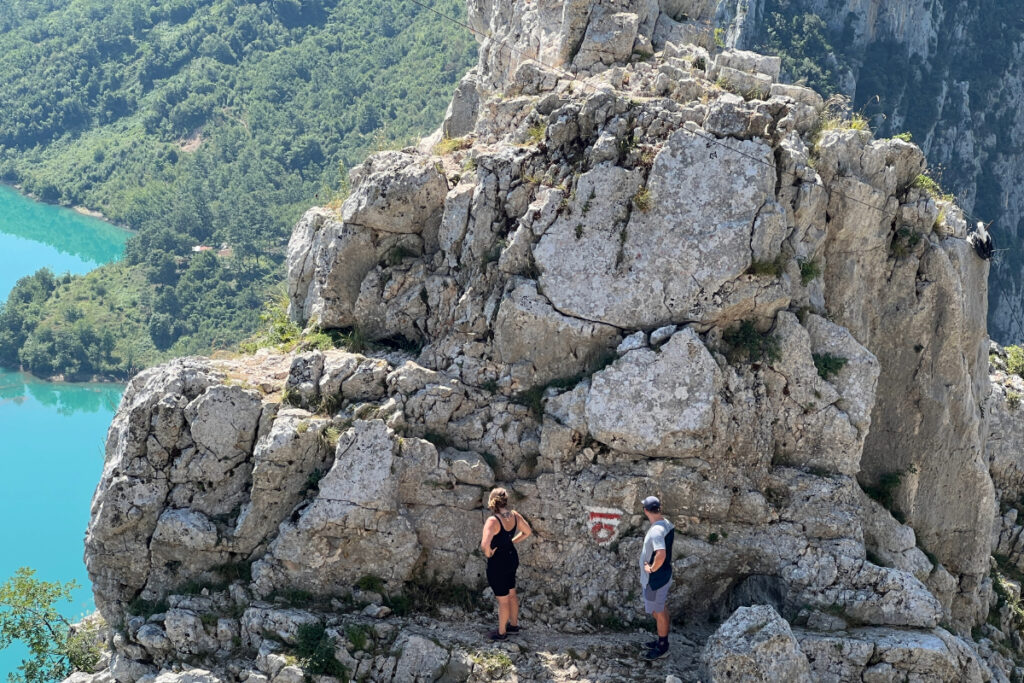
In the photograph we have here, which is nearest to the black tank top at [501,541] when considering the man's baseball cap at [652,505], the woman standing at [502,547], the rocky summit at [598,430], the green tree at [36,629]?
the woman standing at [502,547]

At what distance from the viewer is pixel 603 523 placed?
39.0 ft

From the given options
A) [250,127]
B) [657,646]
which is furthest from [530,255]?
[250,127]

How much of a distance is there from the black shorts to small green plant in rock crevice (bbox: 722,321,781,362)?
351cm

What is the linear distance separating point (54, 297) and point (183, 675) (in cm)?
6105

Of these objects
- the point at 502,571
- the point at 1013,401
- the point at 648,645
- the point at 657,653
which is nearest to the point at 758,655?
the point at 657,653

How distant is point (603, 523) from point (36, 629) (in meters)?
7.79

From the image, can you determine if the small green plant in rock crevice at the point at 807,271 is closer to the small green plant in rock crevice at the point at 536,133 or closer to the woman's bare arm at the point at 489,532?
the small green plant in rock crevice at the point at 536,133

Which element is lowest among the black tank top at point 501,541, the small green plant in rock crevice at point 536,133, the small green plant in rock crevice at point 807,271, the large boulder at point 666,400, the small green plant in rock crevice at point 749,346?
the black tank top at point 501,541

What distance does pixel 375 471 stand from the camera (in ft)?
39.2

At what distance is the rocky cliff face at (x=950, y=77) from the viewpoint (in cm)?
8056

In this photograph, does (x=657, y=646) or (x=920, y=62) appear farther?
(x=920, y=62)

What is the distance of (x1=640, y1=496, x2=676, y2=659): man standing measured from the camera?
10422mm

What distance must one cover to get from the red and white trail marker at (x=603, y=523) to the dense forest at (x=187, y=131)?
4533 cm

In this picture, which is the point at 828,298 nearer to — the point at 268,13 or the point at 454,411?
the point at 454,411
